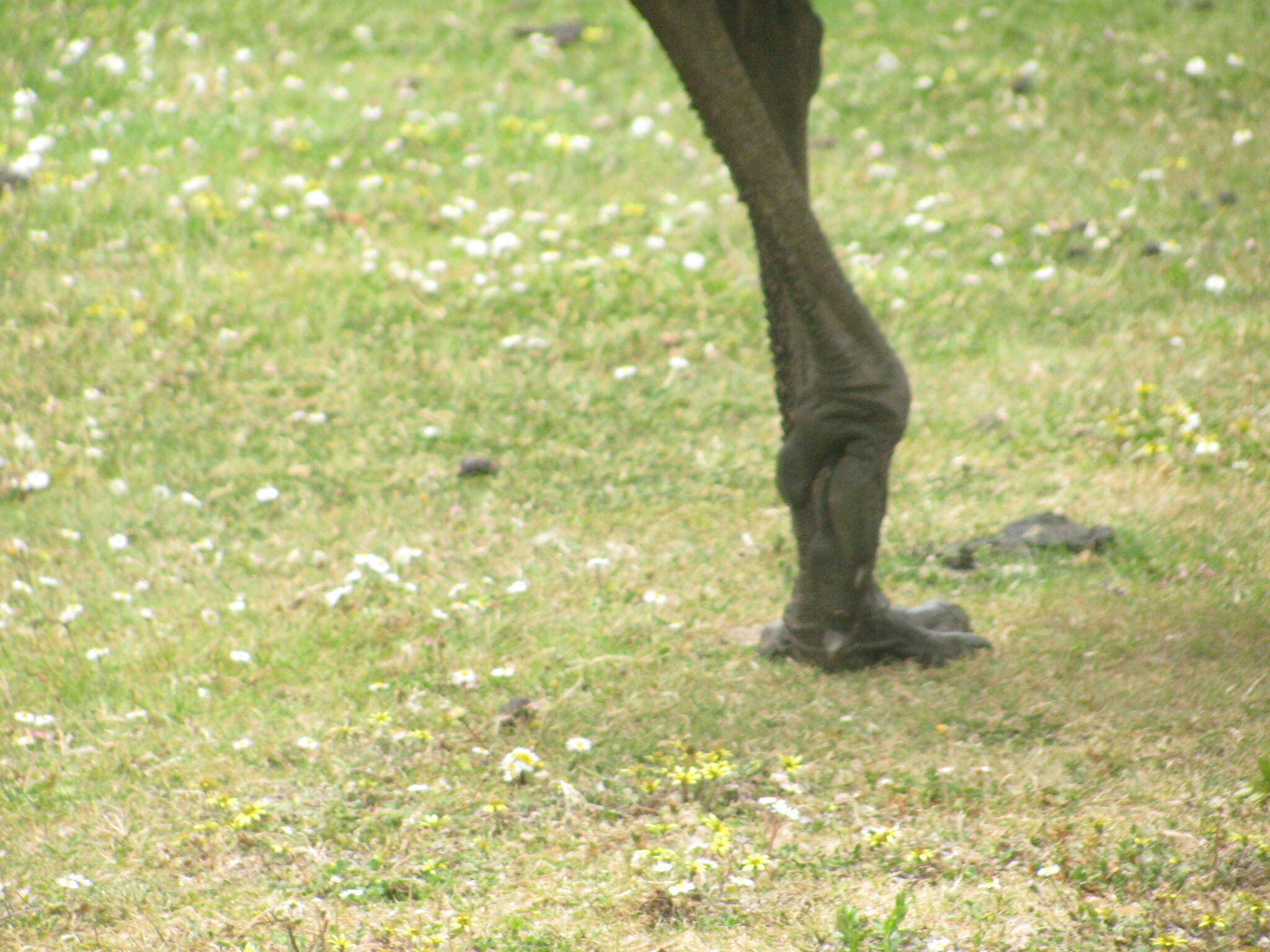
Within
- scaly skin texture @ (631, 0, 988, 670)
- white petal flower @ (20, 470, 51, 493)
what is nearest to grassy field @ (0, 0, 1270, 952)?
white petal flower @ (20, 470, 51, 493)

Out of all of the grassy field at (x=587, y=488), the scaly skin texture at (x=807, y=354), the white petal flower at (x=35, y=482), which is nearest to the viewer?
the grassy field at (x=587, y=488)

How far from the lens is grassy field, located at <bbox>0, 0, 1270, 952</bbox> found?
10.6ft

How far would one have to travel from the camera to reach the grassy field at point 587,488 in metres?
3.24

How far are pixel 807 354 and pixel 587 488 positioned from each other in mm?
1957

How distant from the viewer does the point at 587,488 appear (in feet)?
19.1

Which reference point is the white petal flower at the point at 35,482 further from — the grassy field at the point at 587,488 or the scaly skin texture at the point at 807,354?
the scaly skin texture at the point at 807,354

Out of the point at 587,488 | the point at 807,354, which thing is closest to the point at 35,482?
the point at 587,488

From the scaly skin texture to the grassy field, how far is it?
0.56ft

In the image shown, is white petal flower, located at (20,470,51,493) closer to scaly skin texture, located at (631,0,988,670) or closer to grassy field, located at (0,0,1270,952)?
grassy field, located at (0,0,1270,952)

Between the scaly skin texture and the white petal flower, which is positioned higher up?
the scaly skin texture

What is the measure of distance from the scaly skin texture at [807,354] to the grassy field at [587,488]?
171 millimetres

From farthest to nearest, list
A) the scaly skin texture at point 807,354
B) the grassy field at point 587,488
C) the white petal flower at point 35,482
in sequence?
the white petal flower at point 35,482, the scaly skin texture at point 807,354, the grassy field at point 587,488

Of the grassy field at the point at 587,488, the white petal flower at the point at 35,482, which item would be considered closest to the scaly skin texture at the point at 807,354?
the grassy field at the point at 587,488

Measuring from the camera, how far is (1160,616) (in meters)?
4.37
